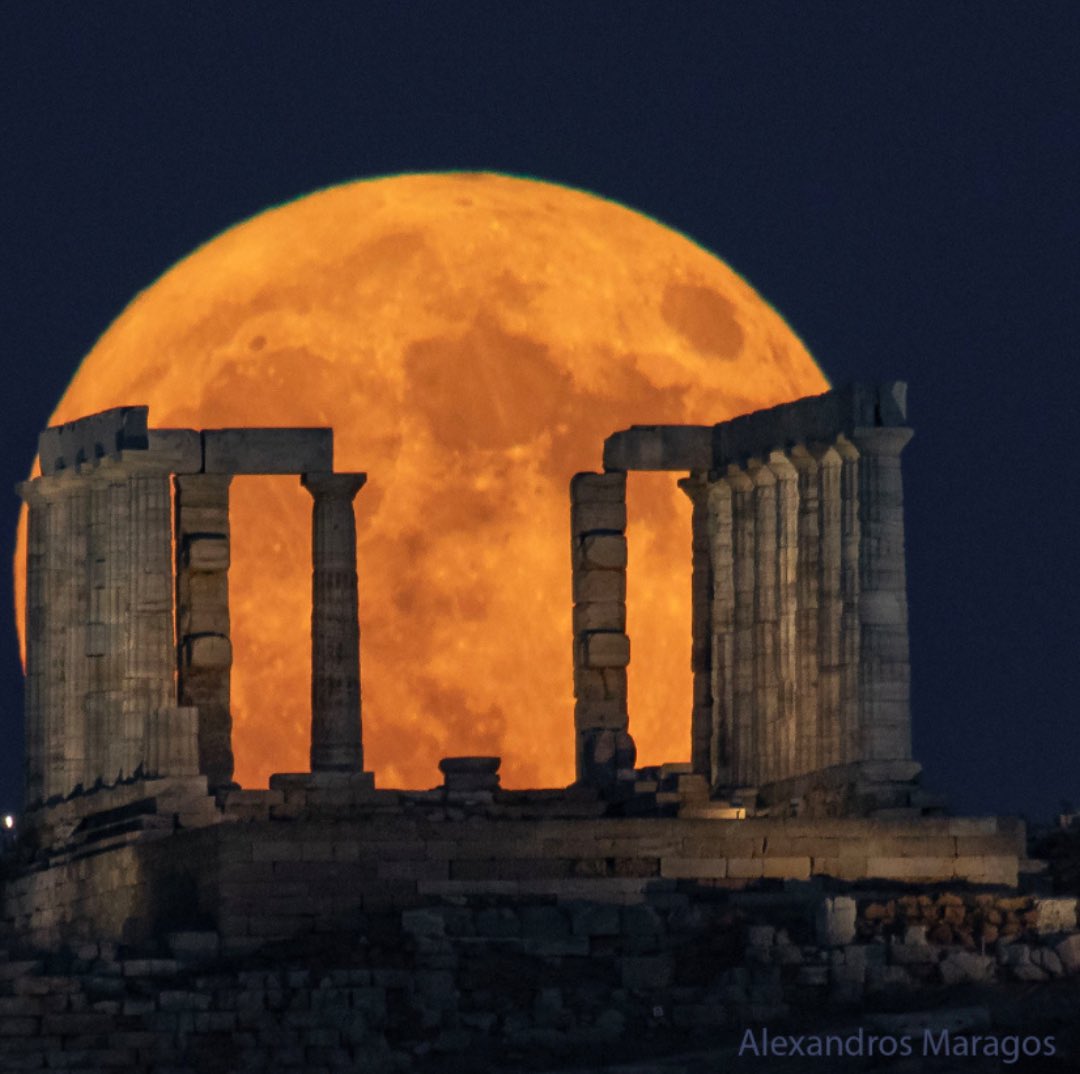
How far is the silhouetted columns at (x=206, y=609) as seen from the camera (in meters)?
142

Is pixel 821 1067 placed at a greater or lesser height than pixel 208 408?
lesser

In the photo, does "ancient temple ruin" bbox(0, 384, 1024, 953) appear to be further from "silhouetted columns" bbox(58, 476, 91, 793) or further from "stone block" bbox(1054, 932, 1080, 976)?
"stone block" bbox(1054, 932, 1080, 976)

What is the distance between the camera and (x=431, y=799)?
5404 inches

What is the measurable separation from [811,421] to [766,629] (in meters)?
5.49

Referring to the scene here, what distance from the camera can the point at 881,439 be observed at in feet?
443

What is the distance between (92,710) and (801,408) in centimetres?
1755

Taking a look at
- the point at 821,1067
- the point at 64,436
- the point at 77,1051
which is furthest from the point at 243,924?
the point at 64,436

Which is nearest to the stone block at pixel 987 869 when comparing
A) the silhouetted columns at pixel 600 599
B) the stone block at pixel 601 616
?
the silhouetted columns at pixel 600 599

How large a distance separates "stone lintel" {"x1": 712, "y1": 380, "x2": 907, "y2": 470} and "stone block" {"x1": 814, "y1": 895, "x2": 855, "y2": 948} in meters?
16.9

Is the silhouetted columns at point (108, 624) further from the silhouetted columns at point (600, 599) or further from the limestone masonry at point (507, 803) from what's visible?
the silhouetted columns at point (600, 599)

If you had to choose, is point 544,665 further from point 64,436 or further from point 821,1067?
point 821,1067

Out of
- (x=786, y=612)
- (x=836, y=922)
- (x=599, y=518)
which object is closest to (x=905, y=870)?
(x=836, y=922)

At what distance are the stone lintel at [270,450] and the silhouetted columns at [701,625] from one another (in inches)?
341

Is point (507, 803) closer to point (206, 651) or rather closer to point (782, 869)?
point (206, 651)
